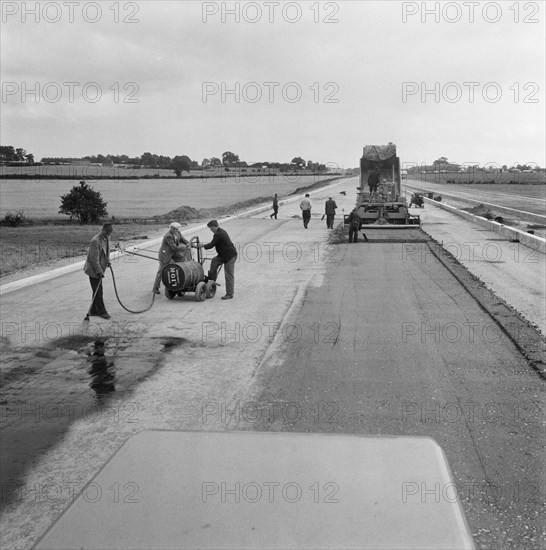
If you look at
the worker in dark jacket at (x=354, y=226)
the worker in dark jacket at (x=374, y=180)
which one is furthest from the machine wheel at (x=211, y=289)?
the worker in dark jacket at (x=374, y=180)

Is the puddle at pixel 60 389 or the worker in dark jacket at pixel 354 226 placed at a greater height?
the worker in dark jacket at pixel 354 226

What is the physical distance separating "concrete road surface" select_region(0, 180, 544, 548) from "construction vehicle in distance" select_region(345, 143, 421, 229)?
1484 centimetres

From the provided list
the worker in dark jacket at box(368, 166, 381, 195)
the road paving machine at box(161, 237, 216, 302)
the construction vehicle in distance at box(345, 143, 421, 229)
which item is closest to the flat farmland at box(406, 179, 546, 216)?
the construction vehicle in distance at box(345, 143, 421, 229)

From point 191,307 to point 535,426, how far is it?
6.99 meters

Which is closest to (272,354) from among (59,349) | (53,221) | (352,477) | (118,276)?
(59,349)

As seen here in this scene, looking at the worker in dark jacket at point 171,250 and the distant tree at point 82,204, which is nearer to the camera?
the worker in dark jacket at point 171,250

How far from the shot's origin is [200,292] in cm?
1183

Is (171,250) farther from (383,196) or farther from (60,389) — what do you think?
Answer: (383,196)

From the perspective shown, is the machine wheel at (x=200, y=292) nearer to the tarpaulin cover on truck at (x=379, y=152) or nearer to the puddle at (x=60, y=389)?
the puddle at (x=60, y=389)

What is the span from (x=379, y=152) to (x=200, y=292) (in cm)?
2078

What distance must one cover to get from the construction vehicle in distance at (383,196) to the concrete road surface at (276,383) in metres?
14.8

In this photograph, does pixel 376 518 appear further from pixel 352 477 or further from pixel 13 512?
pixel 13 512

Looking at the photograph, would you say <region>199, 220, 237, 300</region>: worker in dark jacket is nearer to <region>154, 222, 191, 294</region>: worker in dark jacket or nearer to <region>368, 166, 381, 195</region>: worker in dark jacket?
<region>154, 222, 191, 294</region>: worker in dark jacket

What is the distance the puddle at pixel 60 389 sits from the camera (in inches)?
216
